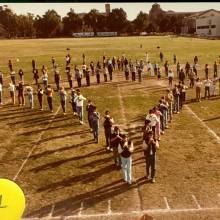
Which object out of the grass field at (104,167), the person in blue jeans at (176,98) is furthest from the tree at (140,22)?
the person in blue jeans at (176,98)

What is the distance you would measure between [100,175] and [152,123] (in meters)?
3.82

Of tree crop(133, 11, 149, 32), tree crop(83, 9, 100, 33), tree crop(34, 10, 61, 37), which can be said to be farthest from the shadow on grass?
tree crop(133, 11, 149, 32)

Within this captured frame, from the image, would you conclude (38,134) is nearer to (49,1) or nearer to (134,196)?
(134,196)

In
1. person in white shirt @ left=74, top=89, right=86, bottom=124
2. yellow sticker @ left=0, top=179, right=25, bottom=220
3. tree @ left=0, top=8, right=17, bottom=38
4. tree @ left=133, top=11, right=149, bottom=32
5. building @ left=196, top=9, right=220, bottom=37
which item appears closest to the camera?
yellow sticker @ left=0, top=179, right=25, bottom=220

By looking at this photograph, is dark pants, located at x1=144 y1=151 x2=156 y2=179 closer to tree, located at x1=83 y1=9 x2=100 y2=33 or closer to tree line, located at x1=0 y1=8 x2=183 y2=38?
tree line, located at x1=0 y1=8 x2=183 y2=38

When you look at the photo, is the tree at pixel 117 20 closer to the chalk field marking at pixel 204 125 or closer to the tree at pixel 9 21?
the tree at pixel 9 21

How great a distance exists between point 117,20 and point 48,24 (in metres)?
21.5

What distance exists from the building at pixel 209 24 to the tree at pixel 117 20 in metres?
29.6

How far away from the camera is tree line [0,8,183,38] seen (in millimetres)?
119875

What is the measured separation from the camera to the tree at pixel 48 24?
11806cm

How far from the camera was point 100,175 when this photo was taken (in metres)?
14.4

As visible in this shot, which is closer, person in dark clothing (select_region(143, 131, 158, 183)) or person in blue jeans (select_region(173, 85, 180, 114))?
person in dark clothing (select_region(143, 131, 158, 183))

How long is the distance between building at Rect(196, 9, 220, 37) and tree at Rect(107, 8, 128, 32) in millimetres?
29587

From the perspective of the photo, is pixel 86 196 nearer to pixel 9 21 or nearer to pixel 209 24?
pixel 9 21
